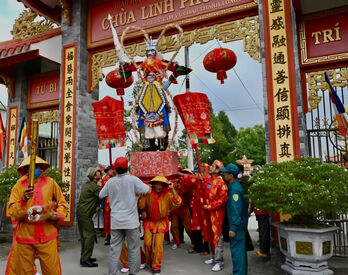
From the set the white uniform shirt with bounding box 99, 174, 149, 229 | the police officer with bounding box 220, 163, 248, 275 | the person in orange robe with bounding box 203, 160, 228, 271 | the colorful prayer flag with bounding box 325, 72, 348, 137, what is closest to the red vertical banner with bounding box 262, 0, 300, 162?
the colorful prayer flag with bounding box 325, 72, 348, 137

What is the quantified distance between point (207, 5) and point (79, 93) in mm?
3397

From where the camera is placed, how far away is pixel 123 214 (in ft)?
11.3

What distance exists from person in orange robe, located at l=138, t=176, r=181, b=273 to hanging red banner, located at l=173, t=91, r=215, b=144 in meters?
0.97

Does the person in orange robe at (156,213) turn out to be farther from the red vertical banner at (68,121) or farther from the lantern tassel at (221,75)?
the red vertical banner at (68,121)

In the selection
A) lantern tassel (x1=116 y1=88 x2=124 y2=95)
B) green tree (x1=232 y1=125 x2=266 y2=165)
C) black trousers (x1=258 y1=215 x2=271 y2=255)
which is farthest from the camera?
green tree (x1=232 y1=125 x2=266 y2=165)

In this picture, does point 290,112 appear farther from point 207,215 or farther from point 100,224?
point 100,224

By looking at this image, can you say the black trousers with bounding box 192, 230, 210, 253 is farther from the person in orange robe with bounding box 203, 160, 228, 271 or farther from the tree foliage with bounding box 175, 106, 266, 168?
the tree foliage with bounding box 175, 106, 266, 168

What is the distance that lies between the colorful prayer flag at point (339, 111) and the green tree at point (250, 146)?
1953cm

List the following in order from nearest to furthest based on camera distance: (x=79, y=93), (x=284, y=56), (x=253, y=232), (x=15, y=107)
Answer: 1. (x=284, y=56)
2. (x=79, y=93)
3. (x=253, y=232)
4. (x=15, y=107)

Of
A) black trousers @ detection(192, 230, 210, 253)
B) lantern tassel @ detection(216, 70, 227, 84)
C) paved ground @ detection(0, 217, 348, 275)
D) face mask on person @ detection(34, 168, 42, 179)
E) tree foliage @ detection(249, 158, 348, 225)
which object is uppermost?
lantern tassel @ detection(216, 70, 227, 84)

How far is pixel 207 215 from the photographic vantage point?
438 cm

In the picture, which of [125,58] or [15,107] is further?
[15,107]

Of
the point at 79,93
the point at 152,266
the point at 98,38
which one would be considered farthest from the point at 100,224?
the point at 98,38

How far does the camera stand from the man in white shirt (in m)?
3.45
